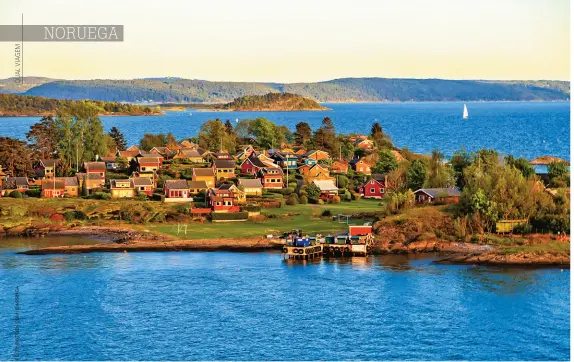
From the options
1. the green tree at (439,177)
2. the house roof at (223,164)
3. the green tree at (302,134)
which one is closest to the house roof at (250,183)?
the house roof at (223,164)

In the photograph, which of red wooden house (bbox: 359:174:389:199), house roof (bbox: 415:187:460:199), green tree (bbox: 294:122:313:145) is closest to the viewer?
house roof (bbox: 415:187:460:199)

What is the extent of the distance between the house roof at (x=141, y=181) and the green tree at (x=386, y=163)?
16.4 metres

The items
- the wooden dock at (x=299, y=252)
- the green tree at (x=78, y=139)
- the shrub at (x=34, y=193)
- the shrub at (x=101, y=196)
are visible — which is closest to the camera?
the wooden dock at (x=299, y=252)

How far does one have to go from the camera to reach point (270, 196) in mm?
52125

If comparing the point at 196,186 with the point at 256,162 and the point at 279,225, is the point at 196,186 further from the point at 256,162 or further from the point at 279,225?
the point at 256,162

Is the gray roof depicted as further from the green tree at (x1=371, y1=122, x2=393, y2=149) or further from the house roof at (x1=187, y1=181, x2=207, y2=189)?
the green tree at (x1=371, y1=122, x2=393, y2=149)

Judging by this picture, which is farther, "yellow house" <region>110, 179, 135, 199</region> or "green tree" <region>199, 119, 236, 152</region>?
"green tree" <region>199, 119, 236, 152</region>

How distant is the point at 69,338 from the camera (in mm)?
27234

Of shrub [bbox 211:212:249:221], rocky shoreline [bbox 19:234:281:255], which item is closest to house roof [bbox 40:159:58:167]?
shrub [bbox 211:212:249:221]

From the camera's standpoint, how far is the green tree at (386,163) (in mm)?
59406

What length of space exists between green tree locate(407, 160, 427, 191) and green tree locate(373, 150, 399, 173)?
7.99 m

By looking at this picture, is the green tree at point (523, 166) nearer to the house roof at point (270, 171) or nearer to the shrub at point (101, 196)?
the house roof at point (270, 171)

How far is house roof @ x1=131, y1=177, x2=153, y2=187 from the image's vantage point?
52.3 metres

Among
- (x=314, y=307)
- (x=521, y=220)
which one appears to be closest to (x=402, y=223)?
(x=521, y=220)
